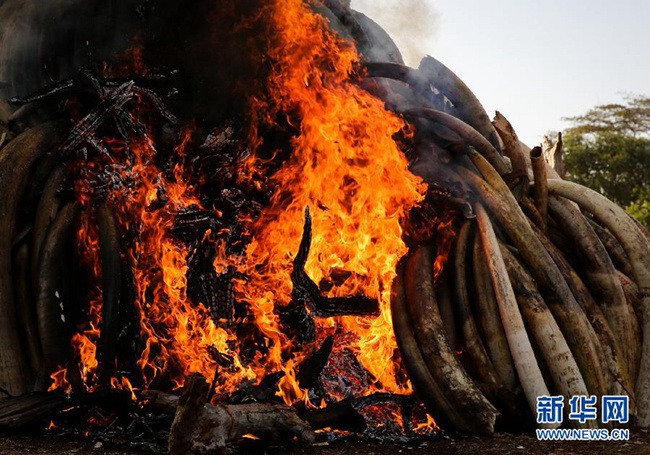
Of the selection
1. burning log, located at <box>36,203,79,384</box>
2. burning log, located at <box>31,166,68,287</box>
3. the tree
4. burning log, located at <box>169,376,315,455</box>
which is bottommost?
burning log, located at <box>169,376,315,455</box>

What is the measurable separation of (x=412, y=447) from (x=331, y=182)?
2071 mm

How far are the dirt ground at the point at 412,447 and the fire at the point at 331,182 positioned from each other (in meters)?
0.90

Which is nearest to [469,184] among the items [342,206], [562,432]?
[342,206]

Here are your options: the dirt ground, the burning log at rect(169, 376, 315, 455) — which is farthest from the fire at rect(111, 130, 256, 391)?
the dirt ground

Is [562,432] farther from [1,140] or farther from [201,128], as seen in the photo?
[1,140]

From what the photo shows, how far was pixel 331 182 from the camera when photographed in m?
5.08

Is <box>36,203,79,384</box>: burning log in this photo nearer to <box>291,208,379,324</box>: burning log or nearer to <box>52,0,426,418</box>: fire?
<box>52,0,426,418</box>: fire

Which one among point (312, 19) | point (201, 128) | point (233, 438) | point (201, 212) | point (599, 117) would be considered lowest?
point (233, 438)

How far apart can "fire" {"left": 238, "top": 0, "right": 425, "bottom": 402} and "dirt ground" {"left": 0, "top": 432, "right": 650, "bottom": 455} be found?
0.90 metres

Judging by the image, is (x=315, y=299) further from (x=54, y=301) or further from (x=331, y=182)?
(x=54, y=301)

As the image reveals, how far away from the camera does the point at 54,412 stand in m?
4.06

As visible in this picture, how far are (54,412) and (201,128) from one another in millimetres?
2269

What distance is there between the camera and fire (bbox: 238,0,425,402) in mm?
4801

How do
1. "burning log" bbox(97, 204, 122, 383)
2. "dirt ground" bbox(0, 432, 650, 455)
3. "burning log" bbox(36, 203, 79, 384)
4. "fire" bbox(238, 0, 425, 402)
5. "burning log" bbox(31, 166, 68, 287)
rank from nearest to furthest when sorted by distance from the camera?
"dirt ground" bbox(0, 432, 650, 455), "burning log" bbox(97, 204, 122, 383), "burning log" bbox(36, 203, 79, 384), "burning log" bbox(31, 166, 68, 287), "fire" bbox(238, 0, 425, 402)
